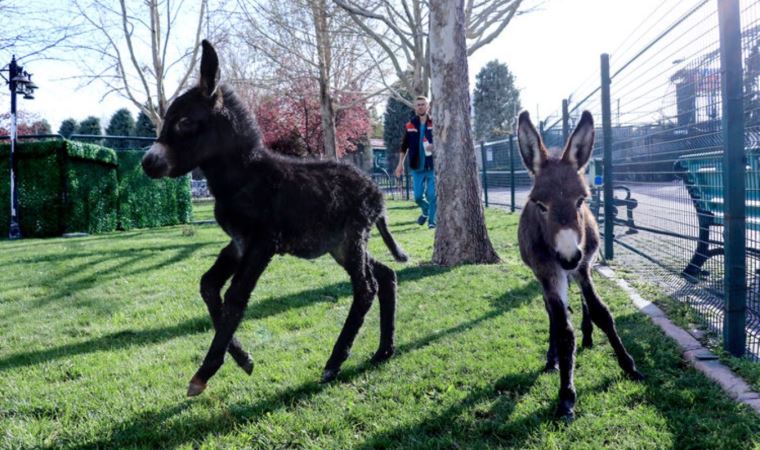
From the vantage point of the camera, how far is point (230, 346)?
3.31m

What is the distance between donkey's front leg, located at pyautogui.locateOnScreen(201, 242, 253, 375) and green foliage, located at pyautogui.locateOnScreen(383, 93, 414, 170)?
45981 mm

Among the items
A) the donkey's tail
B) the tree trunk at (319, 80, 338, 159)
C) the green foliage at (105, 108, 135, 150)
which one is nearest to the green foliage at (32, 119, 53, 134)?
the green foliage at (105, 108, 135, 150)

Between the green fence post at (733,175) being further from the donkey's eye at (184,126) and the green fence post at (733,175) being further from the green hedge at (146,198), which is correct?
the green hedge at (146,198)

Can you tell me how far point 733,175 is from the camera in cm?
359

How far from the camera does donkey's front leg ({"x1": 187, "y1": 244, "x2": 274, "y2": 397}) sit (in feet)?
9.75

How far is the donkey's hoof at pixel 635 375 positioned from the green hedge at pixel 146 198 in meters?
14.8

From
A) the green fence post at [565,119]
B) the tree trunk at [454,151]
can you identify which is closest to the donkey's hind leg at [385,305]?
the tree trunk at [454,151]

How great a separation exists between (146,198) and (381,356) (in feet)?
47.1

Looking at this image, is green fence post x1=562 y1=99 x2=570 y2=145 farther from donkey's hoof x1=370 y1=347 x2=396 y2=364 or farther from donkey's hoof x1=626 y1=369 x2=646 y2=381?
donkey's hoof x1=370 y1=347 x2=396 y2=364

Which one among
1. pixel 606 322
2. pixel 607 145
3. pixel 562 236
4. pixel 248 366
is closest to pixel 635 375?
pixel 606 322

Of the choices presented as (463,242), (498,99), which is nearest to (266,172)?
(463,242)

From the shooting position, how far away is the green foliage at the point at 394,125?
4978cm

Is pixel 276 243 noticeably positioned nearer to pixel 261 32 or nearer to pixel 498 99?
pixel 261 32

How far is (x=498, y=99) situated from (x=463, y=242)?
2346 inches
